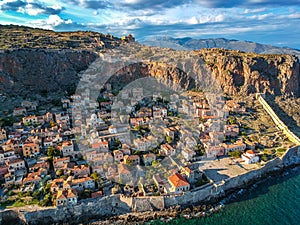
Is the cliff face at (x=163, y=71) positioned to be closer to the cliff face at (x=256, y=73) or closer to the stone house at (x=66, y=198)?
the cliff face at (x=256, y=73)

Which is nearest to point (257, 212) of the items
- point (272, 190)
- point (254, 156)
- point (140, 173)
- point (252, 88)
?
point (272, 190)

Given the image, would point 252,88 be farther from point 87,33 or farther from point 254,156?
point 87,33

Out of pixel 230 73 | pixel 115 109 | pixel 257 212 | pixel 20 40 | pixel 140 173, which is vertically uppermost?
pixel 20 40

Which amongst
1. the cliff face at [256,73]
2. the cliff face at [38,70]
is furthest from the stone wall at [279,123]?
the cliff face at [38,70]

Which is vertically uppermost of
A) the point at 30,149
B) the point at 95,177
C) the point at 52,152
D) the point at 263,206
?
the point at 30,149

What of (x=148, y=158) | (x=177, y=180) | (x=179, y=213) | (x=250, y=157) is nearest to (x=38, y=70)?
(x=148, y=158)

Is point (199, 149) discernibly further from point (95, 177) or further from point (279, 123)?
point (279, 123)
